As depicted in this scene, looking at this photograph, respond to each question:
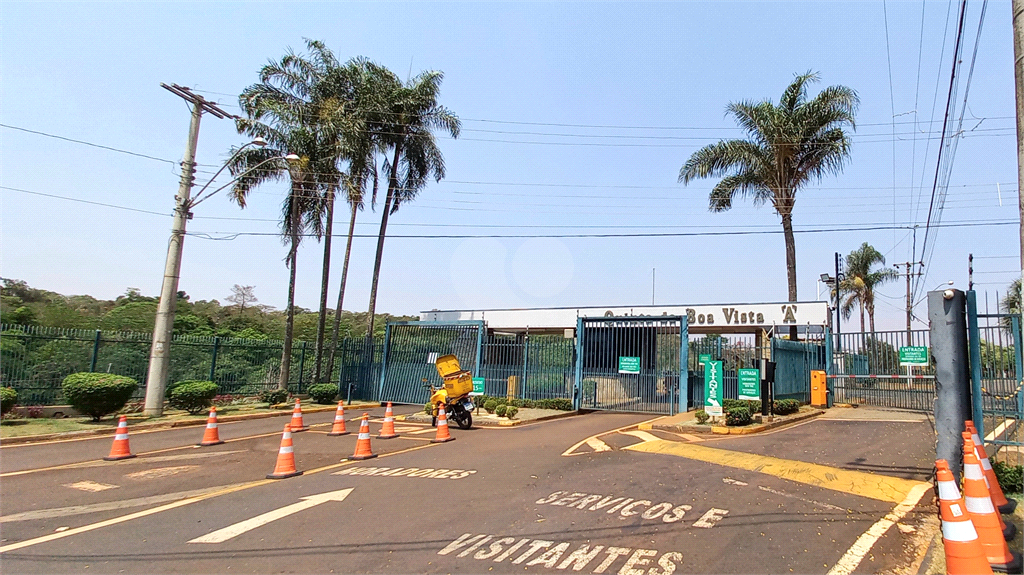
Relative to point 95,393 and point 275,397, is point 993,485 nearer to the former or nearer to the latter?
point 95,393

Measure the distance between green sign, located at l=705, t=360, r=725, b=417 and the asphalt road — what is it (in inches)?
71.3

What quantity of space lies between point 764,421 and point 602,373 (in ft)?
20.4

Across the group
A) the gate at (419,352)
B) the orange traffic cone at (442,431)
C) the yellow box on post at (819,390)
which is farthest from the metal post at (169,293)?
the yellow box on post at (819,390)

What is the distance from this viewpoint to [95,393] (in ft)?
50.3

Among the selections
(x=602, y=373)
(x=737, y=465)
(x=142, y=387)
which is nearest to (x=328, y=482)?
(x=737, y=465)

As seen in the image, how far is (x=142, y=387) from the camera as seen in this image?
19.4m

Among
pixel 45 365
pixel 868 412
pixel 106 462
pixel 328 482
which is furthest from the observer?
pixel 868 412

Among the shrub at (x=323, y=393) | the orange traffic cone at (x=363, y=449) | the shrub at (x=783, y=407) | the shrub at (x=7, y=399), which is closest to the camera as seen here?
the orange traffic cone at (x=363, y=449)

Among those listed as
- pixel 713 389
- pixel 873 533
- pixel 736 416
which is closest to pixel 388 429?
pixel 713 389

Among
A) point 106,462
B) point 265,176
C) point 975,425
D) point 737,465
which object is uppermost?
point 265,176

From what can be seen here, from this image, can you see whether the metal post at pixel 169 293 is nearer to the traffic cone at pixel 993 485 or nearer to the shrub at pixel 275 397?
the shrub at pixel 275 397

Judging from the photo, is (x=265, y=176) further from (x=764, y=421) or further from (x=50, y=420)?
(x=764, y=421)

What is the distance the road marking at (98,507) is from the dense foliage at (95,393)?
9114 mm

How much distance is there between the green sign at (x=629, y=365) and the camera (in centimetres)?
1920
